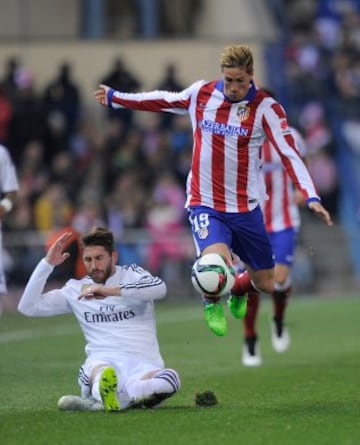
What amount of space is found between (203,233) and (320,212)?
121cm

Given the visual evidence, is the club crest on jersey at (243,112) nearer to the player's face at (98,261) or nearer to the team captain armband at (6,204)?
the player's face at (98,261)

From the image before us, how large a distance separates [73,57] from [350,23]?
622 cm

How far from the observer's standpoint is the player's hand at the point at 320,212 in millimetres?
10406

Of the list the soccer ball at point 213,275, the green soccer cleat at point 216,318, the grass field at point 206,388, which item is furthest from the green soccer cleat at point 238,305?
the soccer ball at point 213,275

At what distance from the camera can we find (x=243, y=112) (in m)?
11.2

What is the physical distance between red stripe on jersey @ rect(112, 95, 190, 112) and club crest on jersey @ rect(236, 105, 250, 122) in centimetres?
42

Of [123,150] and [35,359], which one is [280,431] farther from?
[123,150]

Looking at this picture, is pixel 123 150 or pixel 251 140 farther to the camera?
pixel 123 150

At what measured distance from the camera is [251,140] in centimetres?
1137

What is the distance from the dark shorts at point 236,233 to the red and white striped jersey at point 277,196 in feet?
11.6

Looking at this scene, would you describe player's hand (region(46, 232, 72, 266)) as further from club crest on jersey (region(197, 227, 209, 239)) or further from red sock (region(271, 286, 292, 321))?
red sock (region(271, 286, 292, 321))

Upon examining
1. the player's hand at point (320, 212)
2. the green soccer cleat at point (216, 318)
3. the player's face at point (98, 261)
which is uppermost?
the player's hand at point (320, 212)

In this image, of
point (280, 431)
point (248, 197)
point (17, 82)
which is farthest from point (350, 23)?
point (280, 431)

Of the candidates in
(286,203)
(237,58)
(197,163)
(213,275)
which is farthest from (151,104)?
(286,203)
